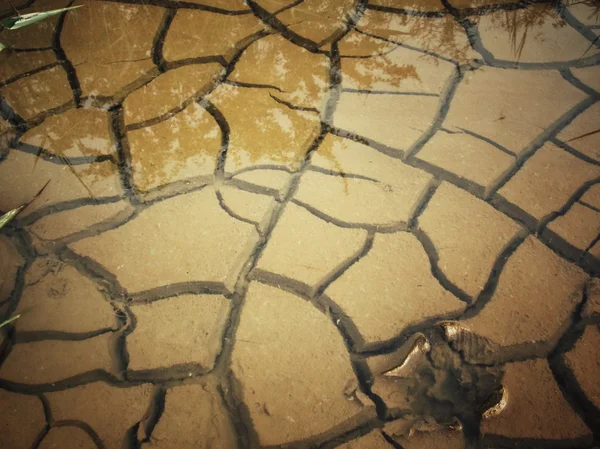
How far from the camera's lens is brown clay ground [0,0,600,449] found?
1025 mm

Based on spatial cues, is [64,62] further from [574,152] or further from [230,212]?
[574,152]

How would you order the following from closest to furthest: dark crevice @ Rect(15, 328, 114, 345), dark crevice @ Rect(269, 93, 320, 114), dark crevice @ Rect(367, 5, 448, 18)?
dark crevice @ Rect(15, 328, 114, 345)
dark crevice @ Rect(269, 93, 320, 114)
dark crevice @ Rect(367, 5, 448, 18)

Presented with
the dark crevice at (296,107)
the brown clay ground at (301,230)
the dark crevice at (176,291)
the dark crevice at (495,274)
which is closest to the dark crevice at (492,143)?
the brown clay ground at (301,230)

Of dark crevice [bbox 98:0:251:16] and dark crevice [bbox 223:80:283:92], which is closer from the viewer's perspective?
dark crevice [bbox 223:80:283:92]

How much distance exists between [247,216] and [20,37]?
1624 mm

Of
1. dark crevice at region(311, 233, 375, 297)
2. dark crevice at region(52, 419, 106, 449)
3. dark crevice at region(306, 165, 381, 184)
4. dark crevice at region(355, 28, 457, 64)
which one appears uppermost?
dark crevice at region(355, 28, 457, 64)

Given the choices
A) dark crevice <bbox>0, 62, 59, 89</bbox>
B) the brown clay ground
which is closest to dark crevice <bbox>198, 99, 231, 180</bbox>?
the brown clay ground

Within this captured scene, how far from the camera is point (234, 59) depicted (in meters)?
1.80

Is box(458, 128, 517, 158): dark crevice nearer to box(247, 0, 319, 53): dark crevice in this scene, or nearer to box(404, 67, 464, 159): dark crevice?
box(404, 67, 464, 159): dark crevice

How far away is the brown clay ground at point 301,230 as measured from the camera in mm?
1025

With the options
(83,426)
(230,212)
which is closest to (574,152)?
(230,212)

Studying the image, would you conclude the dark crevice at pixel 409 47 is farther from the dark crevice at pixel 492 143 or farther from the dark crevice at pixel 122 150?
the dark crevice at pixel 122 150

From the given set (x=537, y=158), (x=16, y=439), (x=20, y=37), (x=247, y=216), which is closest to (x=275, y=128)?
(x=247, y=216)

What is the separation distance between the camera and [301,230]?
1.32m
